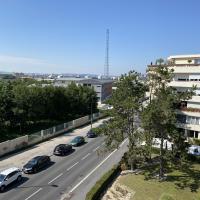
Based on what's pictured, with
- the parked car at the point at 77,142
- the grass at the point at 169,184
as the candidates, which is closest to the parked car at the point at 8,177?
the grass at the point at 169,184

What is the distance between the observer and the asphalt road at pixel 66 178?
27594 millimetres

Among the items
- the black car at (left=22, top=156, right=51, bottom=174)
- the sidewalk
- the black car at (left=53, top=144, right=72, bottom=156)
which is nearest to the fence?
the sidewalk

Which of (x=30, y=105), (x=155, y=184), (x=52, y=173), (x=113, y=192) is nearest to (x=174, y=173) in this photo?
(x=155, y=184)

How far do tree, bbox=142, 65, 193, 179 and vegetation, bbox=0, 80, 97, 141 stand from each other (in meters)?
28.1

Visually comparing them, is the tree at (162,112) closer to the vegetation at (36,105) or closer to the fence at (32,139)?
the fence at (32,139)

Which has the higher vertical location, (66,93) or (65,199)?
(66,93)

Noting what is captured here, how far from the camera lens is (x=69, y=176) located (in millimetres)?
32781

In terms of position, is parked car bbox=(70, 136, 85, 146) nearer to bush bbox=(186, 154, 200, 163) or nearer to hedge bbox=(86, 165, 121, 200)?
hedge bbox=(86, 165, 121, 200)

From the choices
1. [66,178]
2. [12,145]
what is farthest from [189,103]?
[12,145]

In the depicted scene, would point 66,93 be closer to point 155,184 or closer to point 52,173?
point 52,173

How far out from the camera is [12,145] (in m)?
41.4

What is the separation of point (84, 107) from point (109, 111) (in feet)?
125

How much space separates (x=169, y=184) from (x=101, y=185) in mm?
7489

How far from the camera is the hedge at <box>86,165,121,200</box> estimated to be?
84.9 feet
